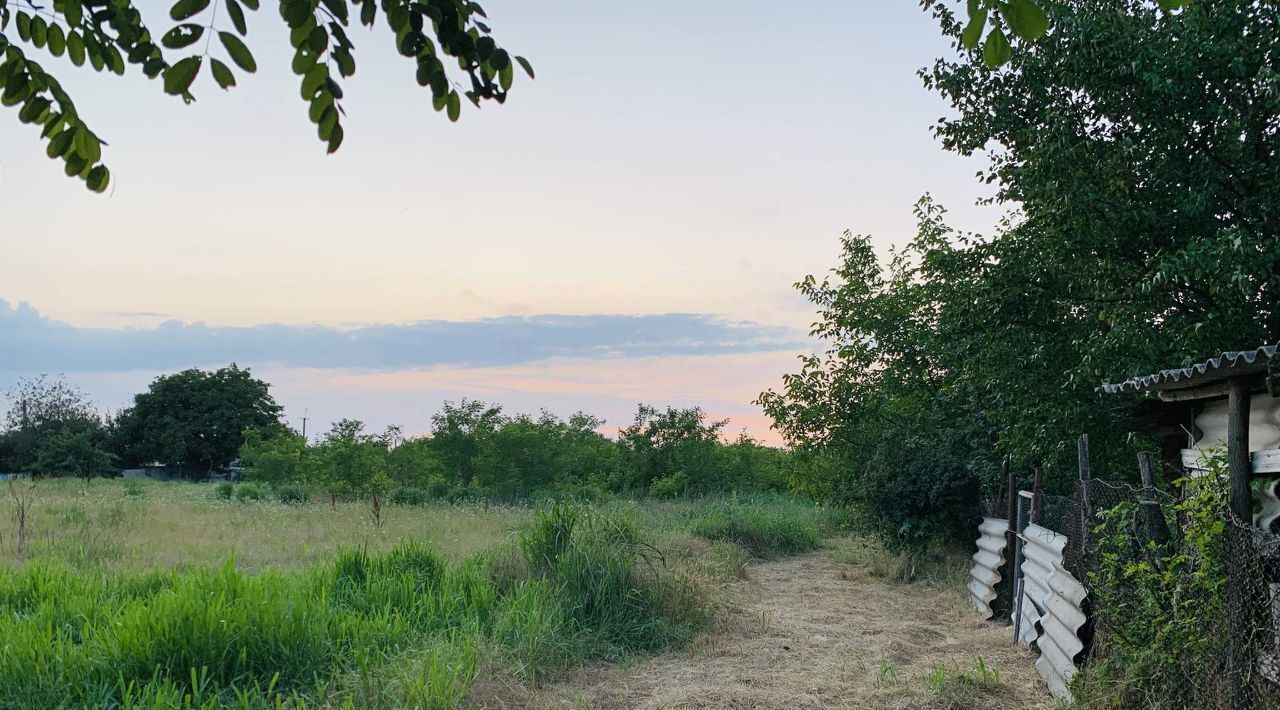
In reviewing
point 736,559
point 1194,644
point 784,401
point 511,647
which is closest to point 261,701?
point 511,647

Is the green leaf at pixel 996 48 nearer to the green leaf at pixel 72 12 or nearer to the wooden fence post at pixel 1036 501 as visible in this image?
the green leaf at pixel 72 12

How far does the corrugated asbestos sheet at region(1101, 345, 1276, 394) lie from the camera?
462cm

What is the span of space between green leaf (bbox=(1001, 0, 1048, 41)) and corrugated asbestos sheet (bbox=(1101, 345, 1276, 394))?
3338mm

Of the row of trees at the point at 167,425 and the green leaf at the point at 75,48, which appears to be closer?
the green leaf at the point at 75,48

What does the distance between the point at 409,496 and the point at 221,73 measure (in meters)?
25.2

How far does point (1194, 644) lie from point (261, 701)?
17.9 ft

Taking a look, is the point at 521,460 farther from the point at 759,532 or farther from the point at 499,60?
the point at 499,60

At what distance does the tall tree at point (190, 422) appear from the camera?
53.0m

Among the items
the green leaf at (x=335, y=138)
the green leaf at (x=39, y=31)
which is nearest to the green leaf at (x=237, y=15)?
the green leaf at (x=335, y=138)

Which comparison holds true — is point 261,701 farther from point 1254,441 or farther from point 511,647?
point 1254,441

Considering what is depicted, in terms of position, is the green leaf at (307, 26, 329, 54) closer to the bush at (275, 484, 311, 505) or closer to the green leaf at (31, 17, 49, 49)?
the green leaf at (31, 17, 49, 49)

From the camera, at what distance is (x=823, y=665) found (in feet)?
24.7

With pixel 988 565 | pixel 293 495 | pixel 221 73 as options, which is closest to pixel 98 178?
pixel 221 73

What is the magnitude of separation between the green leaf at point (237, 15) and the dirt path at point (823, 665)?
482 cm
